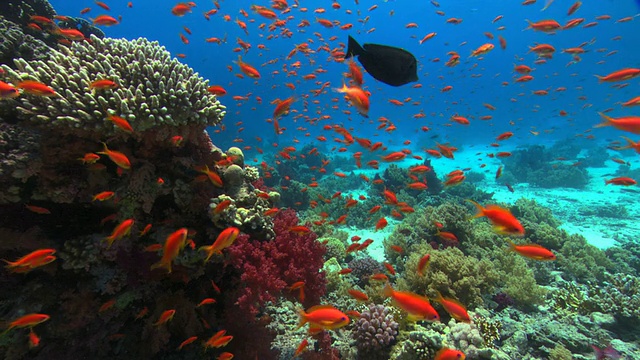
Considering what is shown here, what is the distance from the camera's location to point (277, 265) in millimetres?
4137

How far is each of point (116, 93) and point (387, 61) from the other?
10.9 ft

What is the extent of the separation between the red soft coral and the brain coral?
2.00 meters

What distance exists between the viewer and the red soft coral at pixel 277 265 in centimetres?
366

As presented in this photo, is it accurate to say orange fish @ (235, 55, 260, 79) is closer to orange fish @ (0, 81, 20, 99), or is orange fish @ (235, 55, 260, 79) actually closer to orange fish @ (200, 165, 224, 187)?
orange fish @ (200, 165, 224, 187)

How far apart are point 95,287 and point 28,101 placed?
247 centimetres

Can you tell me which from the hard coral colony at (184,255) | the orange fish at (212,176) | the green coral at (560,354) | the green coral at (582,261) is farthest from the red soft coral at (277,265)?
the green coral at (582,261)

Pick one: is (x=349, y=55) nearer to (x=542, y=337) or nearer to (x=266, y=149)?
(x=542, y=337)

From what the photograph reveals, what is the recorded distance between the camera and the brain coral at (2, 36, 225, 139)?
327 cm

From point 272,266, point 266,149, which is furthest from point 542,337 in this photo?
point 266,149

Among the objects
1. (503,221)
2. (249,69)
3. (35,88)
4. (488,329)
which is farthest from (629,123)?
(35,88)

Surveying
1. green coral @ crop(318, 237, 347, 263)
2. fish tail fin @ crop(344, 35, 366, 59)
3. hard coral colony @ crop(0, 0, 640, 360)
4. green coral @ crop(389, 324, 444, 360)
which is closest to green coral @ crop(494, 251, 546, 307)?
hard coral colony @ crop(0, 0, 640, 360)

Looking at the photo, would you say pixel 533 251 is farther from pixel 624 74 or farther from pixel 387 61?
pixel 624 74

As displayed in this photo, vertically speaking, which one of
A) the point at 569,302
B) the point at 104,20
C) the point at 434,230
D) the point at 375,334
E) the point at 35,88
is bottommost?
the point at 375,334

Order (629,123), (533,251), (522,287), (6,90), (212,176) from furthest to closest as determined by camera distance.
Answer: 1. (522,287)
2. (629,123)
3. (212,176)
4. (533,251)
5. (6,90)
